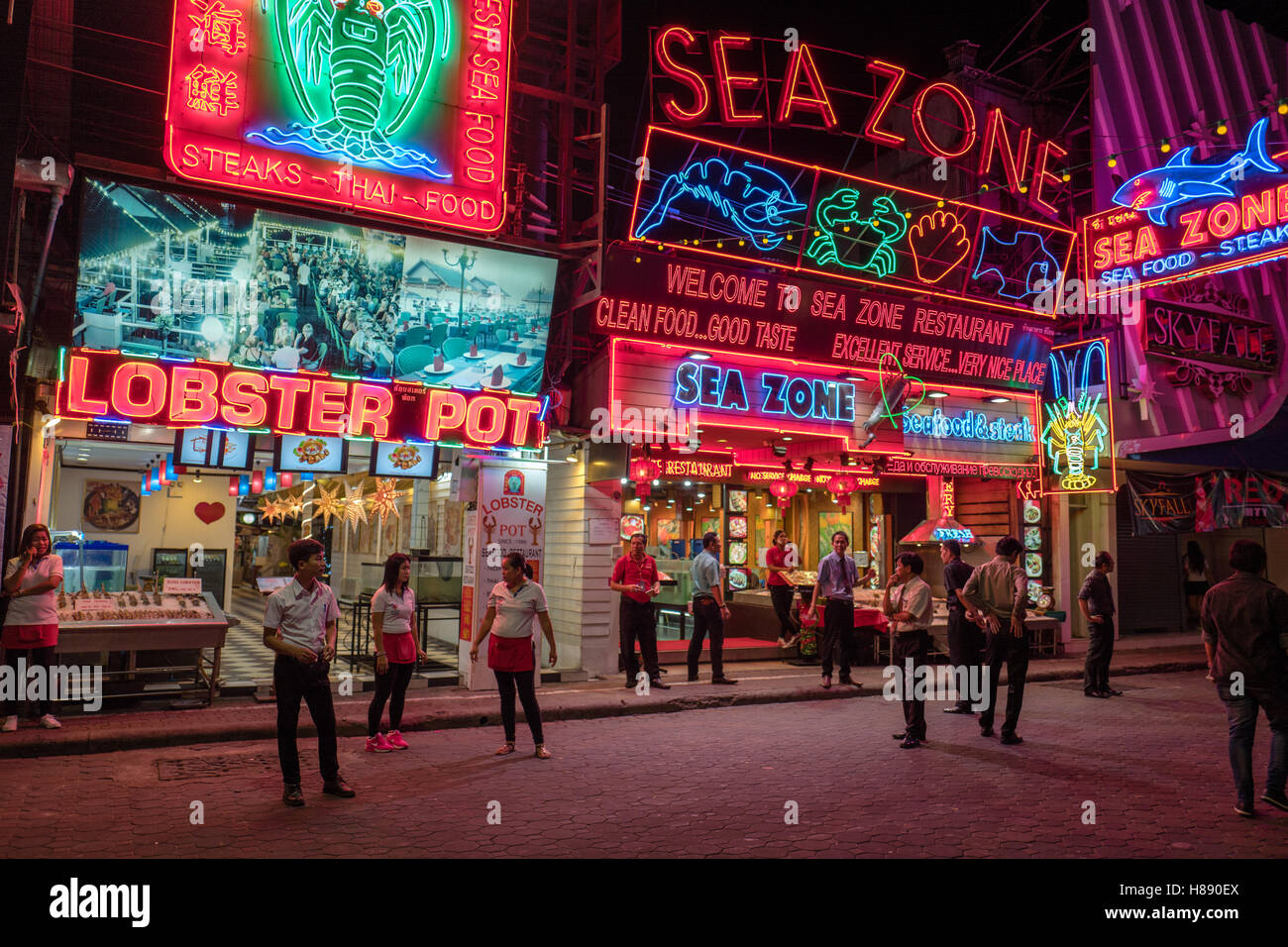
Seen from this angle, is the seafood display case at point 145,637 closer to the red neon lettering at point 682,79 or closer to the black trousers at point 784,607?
the black trousers at point 784,607

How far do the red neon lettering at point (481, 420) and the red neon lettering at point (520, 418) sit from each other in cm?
14

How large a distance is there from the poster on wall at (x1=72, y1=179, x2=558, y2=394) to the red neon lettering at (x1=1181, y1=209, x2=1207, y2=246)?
966 cm

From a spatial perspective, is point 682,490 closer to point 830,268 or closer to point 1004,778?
point 830,268

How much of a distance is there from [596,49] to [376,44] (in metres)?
3.70

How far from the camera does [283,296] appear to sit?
11.6m

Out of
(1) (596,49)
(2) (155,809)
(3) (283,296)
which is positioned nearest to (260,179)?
(3) (283,296)

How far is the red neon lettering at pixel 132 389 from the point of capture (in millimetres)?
10219

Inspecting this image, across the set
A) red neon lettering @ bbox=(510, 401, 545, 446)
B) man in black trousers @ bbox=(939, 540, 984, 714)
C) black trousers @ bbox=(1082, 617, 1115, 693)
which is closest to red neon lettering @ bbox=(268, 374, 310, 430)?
red neon lettering @ bbox=(510, 401, 545, 446)

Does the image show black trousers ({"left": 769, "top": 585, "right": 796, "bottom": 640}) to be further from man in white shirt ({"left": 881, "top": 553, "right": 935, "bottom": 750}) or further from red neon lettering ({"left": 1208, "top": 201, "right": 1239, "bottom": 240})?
red neon lettering ({"left": 1208, "top": 201, "right": 1239, "bottom": 240})

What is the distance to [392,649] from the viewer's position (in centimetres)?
896

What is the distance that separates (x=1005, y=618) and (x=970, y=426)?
8864 millimetres

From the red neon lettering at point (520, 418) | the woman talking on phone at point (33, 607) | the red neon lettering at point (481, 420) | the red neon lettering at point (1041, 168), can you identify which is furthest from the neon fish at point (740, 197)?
the woman talking on phone at point (33, 607)

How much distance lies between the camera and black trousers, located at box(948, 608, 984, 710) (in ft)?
33.6

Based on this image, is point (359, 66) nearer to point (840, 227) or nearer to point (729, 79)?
point (729, 79)
